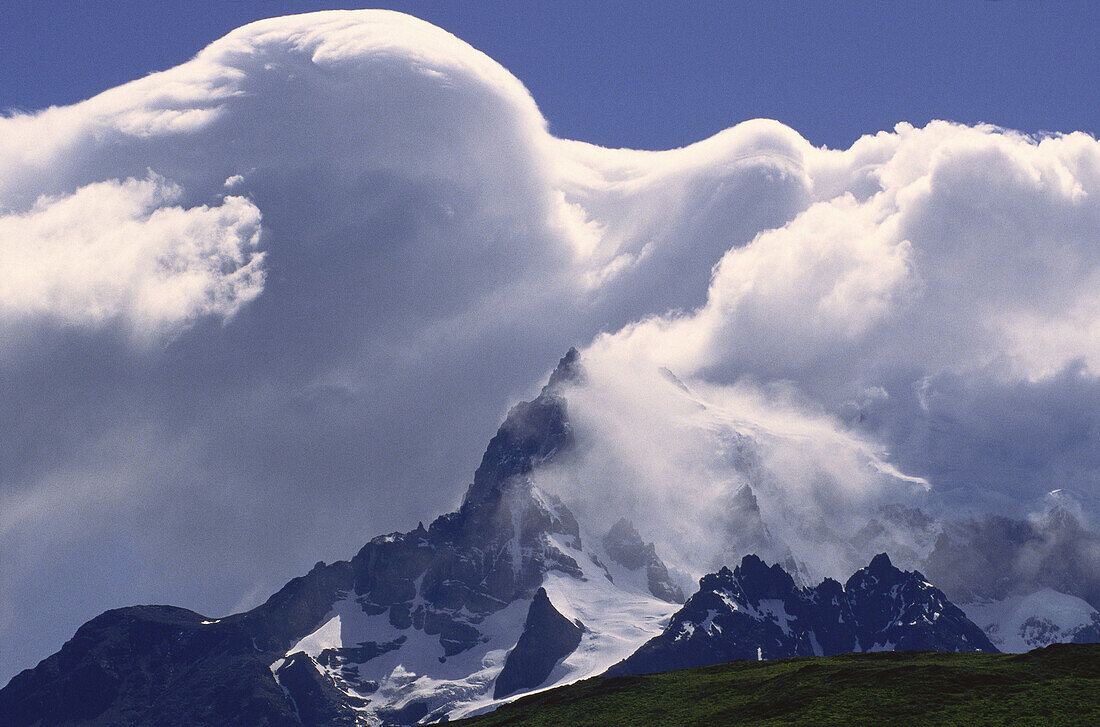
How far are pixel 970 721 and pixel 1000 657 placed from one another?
38.1 m

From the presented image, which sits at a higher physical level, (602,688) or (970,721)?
(602,688)

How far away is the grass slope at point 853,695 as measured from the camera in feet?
440

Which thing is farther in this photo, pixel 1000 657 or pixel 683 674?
pixel 683 674

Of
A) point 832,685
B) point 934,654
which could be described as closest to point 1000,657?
point 934,654

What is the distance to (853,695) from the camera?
480 feet

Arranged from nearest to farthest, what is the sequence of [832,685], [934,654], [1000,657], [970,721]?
[970,721] → [832,685] → [1000,657] → [934,654]

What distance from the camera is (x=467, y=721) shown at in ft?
593

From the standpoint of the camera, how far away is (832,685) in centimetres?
15300

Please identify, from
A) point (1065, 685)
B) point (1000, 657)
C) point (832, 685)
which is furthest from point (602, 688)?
point (1065, 685)

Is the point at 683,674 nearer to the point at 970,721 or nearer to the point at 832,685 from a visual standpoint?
the point at 832,685

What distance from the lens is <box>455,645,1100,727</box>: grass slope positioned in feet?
440

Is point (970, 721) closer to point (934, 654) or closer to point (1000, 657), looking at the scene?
point (1000, 657)

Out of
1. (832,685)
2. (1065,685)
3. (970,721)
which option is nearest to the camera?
(970,721)

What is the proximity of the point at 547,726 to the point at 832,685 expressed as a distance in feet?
114
